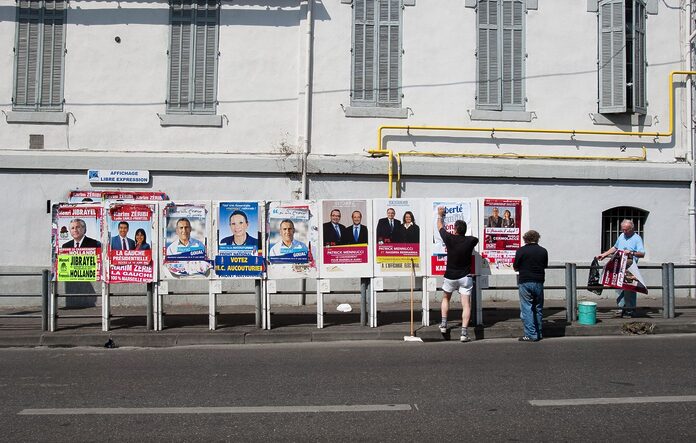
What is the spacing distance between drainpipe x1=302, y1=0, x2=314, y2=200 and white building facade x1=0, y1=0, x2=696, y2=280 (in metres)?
0.04

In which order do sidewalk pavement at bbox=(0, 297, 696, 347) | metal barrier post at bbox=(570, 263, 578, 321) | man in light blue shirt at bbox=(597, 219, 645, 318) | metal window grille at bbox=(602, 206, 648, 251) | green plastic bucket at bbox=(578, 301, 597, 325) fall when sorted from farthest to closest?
metal window grille at bbox=(602, 206, 648, 251) → man in light blue shirt at bbox=(597, 219, 645, 318) → metal barrier post at bbox=(570, 263, 578, 321) → green plastic bucket at bbox=(578, 301, 597, 325) → sidewalk pavement at bbox=(0, 297, 696, 347)

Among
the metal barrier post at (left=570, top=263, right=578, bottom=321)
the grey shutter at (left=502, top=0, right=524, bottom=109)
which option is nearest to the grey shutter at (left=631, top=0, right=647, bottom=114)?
the grey shutter at (left=502, top=0, right=524, bottom=109)

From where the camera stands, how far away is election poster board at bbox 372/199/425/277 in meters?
11.2

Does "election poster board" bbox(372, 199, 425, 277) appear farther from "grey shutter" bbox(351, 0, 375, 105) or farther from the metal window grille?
the metal window grille

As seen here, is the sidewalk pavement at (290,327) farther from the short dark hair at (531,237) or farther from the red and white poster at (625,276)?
the short dark hair at (531,237)

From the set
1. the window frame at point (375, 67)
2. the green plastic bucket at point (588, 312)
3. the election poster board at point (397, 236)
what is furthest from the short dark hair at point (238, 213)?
the green plastic bucket at point (588, 312)

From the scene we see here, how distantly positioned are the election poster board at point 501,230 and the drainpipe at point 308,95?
4.33 metres

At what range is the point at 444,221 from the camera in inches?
442

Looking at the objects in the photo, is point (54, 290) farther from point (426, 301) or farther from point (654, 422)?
point (654, 422)

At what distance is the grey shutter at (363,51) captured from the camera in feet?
48.3

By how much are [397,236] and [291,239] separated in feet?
5.56

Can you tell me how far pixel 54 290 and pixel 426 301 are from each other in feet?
19.4

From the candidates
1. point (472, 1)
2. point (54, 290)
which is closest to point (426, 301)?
point (54, 290)

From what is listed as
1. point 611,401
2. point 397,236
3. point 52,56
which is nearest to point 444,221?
point 397,236
